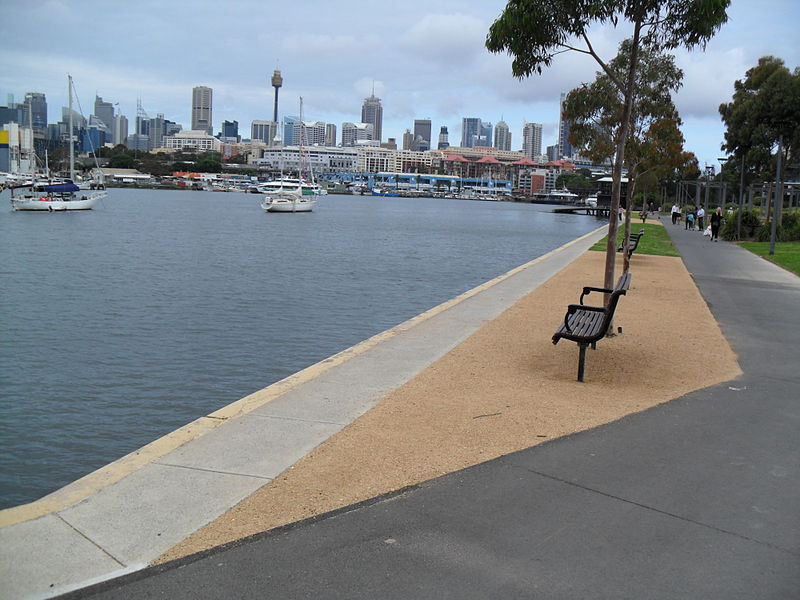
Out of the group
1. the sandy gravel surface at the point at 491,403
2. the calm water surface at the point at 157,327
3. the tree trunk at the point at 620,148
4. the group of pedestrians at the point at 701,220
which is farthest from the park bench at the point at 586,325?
the group of pedestrians at the point at 701,220

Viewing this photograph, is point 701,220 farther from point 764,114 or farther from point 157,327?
point 157,327

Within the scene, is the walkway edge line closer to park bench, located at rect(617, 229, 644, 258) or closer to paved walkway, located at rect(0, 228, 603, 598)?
paved walkway, located at rect(0, 228, 603, 598)

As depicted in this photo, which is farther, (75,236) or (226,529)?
(75,236)

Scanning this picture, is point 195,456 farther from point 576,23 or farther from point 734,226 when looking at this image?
point 734,226

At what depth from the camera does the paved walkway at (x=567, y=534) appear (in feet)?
13.8

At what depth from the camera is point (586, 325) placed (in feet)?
30.6

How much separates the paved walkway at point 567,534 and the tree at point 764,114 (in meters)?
35.2

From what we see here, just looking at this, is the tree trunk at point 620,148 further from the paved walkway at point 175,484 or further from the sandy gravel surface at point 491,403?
the paved walkway at point 175,484

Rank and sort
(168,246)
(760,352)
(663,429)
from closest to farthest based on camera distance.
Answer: (663,429) < (760,352) < (168,246)

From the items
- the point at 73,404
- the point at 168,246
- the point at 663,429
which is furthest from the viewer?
the point at 168,246

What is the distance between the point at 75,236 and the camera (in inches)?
1757

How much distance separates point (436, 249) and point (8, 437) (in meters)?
31.9

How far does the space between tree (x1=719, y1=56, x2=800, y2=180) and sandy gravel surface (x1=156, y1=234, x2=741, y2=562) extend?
3029 cm

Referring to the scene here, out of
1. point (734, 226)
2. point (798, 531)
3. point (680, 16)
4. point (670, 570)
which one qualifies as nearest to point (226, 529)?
point (670, 570)
